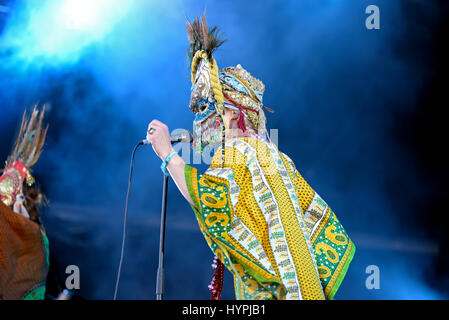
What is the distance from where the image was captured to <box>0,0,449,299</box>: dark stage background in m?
3.12

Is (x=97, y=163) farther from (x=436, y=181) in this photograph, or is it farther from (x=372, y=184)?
(x=436, y=181)

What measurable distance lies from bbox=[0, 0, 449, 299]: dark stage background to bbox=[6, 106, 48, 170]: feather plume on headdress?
0.32m

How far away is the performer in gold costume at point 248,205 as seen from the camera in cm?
141

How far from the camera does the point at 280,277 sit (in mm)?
1383

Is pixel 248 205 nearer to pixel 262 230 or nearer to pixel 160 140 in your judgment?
pixel 262 230

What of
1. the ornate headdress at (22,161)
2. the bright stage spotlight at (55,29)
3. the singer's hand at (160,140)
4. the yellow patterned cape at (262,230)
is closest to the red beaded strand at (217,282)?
the yellow patterned cape at (262,230)

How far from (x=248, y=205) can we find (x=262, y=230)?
10 centimetres

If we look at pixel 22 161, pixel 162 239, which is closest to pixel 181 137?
pixel 162 239

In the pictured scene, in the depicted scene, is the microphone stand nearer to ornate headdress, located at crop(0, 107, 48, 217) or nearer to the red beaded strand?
the red beaded strand

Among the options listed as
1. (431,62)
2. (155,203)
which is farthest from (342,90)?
(155,203)

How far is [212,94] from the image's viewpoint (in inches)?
67.2

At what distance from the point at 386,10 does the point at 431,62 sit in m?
0.54

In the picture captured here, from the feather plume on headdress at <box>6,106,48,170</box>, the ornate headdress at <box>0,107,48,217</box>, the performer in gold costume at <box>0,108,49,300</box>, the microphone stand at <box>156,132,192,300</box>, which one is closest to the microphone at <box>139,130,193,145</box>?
the microphone stand at <box>156,132,192,300</box>

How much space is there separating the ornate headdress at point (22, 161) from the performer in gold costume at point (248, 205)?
1300mm
